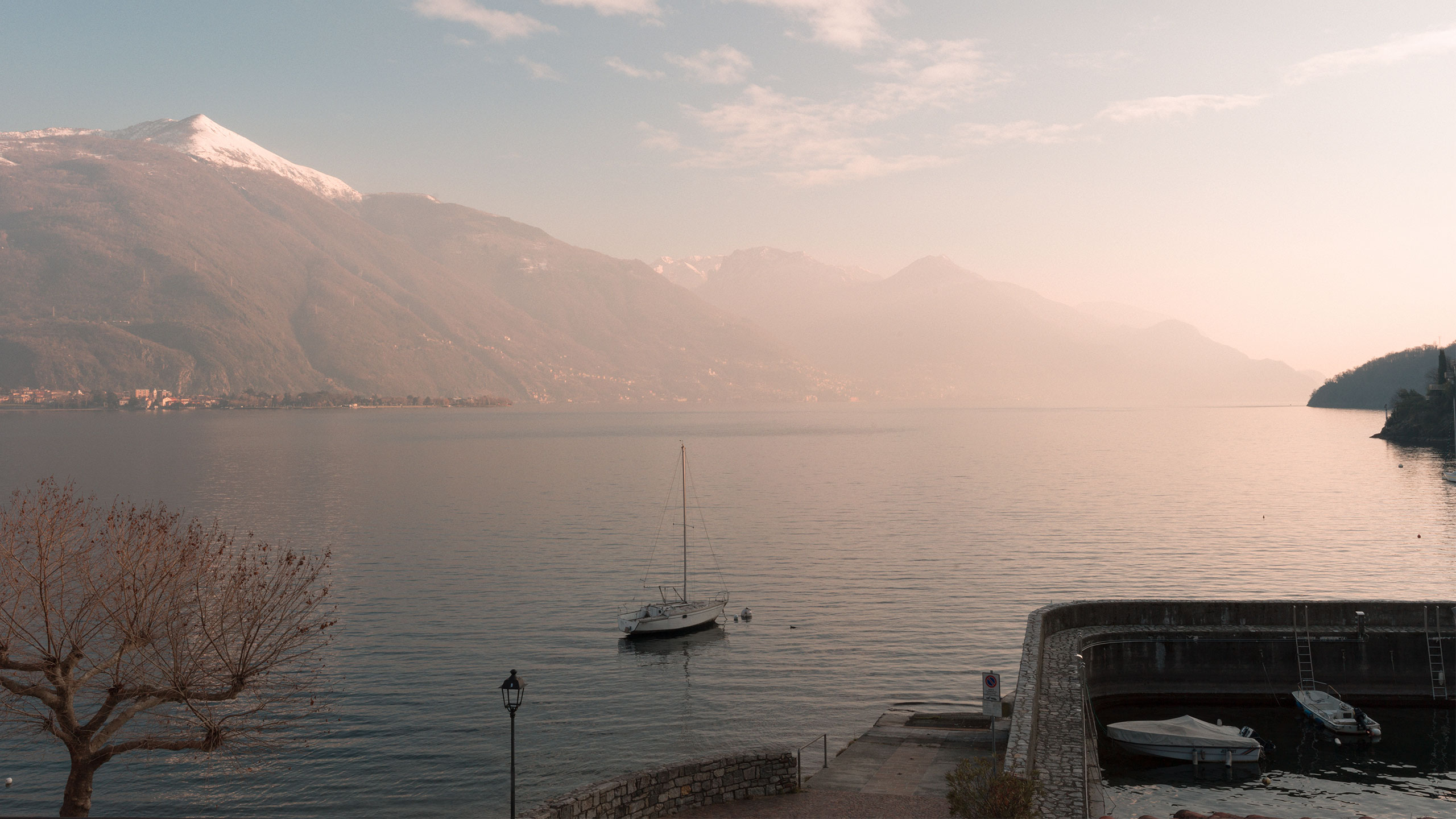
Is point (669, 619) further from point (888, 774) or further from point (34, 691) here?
point (34, 691)

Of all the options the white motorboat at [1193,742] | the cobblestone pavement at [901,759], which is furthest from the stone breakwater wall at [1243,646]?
the cobblestone pavement at [901,759]

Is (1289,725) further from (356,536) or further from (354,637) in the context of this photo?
(356,536)

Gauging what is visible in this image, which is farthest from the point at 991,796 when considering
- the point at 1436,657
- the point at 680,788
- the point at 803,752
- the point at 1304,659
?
the point at 1436,657

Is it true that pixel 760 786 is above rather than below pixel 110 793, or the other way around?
above

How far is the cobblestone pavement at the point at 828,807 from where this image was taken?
2312 cm

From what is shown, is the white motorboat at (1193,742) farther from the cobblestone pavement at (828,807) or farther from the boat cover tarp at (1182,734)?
the cobblestone pavement at (828,807)

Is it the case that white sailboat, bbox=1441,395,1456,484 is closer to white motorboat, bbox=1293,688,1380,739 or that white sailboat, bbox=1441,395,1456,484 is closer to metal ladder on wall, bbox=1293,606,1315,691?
metal ladder on wall, bbox=1293,606,1315,691

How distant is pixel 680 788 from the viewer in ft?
74.6

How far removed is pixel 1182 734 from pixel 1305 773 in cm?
412

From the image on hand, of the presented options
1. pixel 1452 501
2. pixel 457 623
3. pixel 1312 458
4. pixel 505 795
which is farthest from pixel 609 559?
pixel 1312 458

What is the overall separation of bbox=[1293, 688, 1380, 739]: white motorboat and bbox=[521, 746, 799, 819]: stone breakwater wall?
21621 mm

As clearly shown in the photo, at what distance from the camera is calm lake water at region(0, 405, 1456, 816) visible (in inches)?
1271

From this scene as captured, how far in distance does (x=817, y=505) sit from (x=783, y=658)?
60246 millimetres

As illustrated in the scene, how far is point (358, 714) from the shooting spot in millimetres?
37094
